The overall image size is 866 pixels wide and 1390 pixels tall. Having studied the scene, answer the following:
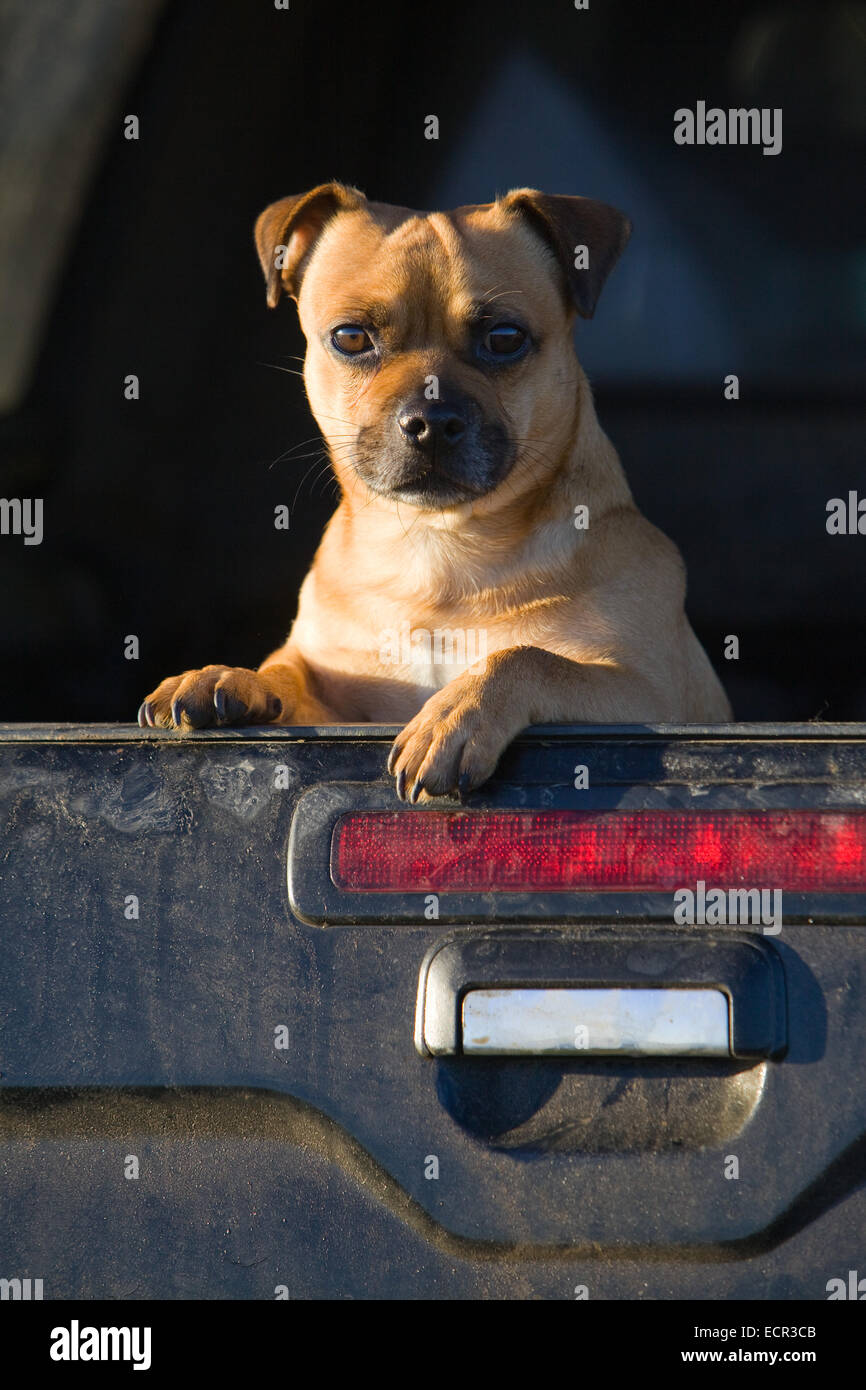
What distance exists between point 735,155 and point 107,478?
183 cm

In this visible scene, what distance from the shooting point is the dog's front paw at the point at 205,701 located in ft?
6.59

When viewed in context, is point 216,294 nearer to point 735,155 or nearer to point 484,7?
point 484,7

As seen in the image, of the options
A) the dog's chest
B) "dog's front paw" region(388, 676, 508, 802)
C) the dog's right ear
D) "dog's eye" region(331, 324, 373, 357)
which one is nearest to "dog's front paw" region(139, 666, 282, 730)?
"dog's front paw" region(388, 676, 508, 802)

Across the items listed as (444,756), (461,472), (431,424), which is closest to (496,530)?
(461,472)

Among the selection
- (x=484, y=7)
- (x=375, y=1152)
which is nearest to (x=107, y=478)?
(x=484, y=7)

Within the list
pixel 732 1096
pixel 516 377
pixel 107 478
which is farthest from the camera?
pixel 107 478

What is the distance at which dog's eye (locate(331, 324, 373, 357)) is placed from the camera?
296cm

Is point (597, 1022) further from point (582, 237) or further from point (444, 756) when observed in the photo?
point (582, 237)

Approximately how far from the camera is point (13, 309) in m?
2.71

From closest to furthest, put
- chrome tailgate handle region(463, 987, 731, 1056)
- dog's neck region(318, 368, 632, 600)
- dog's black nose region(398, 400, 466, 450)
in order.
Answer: chrome tailgate handle region(463, 987, 731, 1056)
dog's black nose region(398, 400, 466, 450)
dog's neck region(318, 368, 632, 600)

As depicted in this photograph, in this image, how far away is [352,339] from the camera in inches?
117

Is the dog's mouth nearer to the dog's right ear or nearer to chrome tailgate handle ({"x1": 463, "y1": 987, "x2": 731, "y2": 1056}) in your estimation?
the dog's right ear

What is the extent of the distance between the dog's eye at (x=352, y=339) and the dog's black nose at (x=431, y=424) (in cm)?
30

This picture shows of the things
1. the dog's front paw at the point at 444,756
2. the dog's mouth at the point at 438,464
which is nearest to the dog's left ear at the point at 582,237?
the dog's mouth at the point at 438,464
